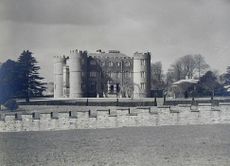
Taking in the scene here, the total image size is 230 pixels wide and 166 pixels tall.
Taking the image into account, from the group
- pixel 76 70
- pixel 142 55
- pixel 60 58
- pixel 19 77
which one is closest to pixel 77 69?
pixel 76 70

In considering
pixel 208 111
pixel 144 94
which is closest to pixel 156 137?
pixel 208 111

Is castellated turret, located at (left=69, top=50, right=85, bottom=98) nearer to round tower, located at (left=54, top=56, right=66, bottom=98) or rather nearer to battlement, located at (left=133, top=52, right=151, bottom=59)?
round tower, located at (left=54, top=56, right=66, bottom=98)

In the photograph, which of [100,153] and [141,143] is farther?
[141,143]

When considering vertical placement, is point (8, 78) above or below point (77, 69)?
below

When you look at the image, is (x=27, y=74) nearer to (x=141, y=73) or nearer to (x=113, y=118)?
(x=113, y=118)

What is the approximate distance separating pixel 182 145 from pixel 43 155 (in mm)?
4153

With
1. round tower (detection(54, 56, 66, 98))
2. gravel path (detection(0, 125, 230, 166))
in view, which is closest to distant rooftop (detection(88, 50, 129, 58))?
round tower (detection(54, 56, 66, 98))

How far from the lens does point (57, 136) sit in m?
A: 15.3

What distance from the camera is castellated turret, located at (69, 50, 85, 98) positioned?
6178 centimetres

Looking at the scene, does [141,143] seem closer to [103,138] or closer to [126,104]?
[103,138]

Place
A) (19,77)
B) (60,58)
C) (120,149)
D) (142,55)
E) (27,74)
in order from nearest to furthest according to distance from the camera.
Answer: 1. (120,149)
2. (19,77)
3. (27,74)
4. (142,55)
5. (60,58)

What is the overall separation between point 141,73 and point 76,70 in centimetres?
1024

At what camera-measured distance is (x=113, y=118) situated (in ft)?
60.6

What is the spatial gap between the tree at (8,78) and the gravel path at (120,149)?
17087 mm
